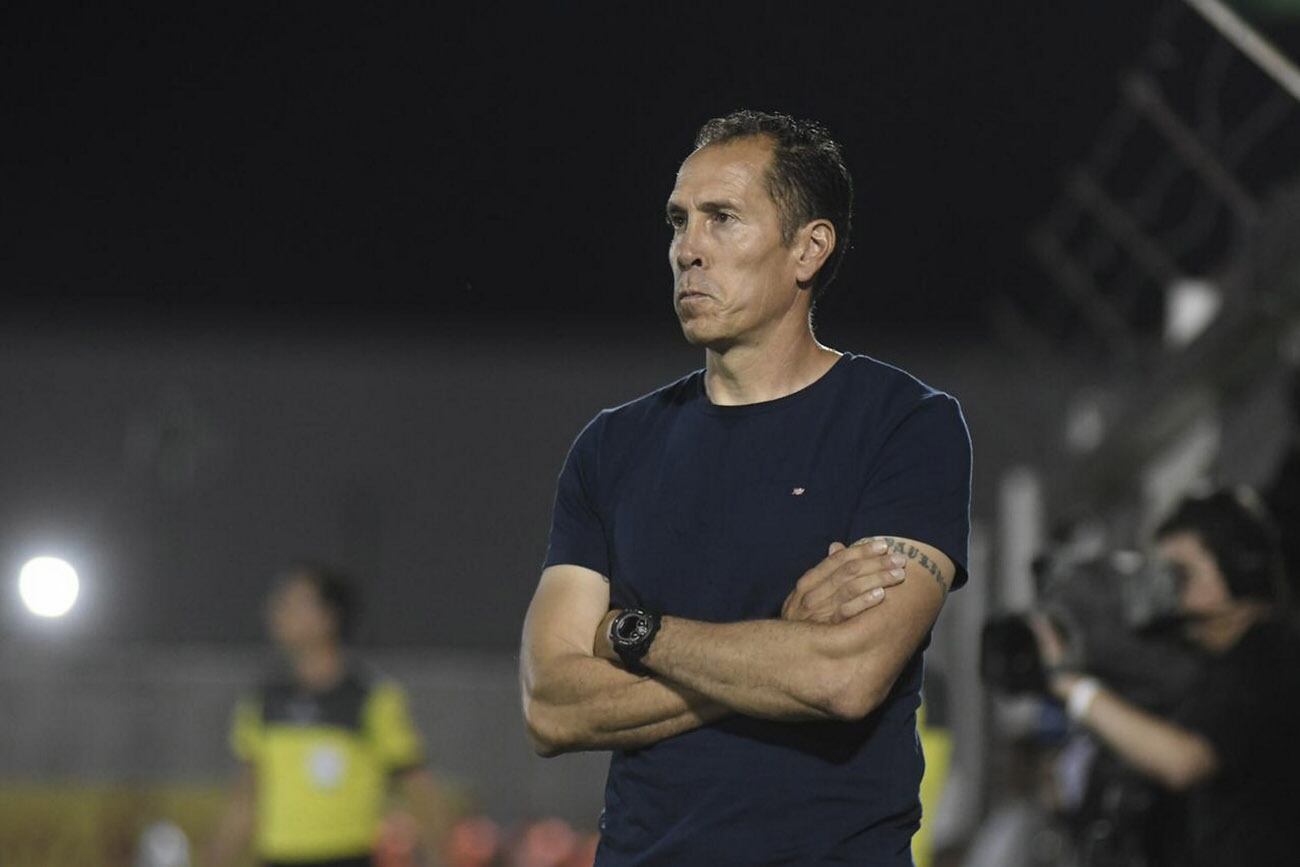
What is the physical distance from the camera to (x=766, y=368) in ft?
10.6

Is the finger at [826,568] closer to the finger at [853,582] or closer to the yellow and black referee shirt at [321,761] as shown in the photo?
the finger at [853,582]

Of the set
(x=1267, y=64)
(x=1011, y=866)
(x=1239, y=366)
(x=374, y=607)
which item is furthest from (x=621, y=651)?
(x=374, y=607)

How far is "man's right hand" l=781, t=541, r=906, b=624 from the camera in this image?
9.75 ft

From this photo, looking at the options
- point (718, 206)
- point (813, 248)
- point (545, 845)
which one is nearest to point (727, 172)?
point (718, 206)

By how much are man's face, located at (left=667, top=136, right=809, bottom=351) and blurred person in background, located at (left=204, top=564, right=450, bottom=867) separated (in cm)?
423

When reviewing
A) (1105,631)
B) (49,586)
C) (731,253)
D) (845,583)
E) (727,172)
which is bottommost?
(1105,631)

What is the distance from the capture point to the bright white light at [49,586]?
34.4 ft

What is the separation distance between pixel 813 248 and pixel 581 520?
21.3 inches

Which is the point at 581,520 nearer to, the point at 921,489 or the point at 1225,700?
the point at 921,489

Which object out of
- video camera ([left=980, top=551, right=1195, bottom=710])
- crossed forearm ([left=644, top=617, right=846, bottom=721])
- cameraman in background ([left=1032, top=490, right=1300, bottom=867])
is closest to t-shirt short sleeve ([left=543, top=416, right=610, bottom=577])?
crossed forearm ([left=644, top=617, right=846, bottom=721])

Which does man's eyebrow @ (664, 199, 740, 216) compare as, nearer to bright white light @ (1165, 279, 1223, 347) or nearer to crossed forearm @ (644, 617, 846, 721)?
crossed forearm @ (644, 617, 846, 721)

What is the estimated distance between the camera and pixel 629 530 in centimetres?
320

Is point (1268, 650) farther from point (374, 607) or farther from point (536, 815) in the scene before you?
point (374, 607)

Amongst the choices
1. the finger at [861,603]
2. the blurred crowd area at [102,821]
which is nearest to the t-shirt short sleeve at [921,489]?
the finger at [861,603]
